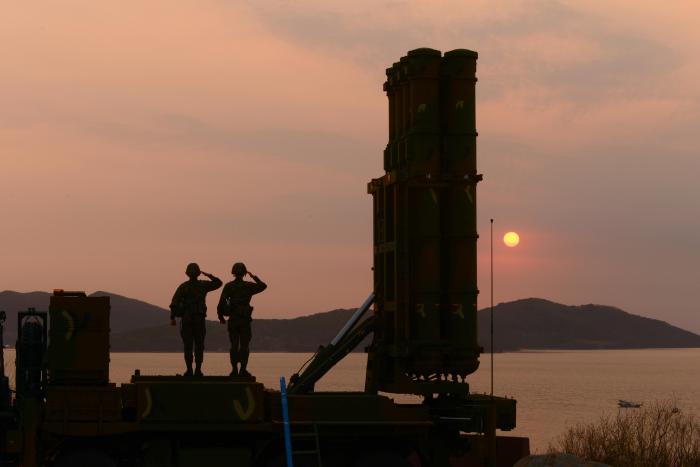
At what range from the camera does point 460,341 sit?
83.2 feet

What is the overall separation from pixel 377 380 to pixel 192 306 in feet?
11.6

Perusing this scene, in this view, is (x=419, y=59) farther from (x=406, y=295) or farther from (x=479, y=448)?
(x=479, y=448)

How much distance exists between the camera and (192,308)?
82.1 feet

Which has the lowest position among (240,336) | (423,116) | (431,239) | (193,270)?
(240,336)

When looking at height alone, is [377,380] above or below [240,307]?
below

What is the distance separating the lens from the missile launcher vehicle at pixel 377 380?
23.0 m

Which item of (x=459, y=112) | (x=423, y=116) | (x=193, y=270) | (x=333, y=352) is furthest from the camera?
(x=333, y=352)

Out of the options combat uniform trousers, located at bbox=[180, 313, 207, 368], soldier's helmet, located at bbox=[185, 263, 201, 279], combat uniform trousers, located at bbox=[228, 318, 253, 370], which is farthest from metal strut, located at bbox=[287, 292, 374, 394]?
soldier's helmet, located at bbox=[185, 263, 201, 279]

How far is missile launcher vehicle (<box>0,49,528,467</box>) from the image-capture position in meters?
23.0

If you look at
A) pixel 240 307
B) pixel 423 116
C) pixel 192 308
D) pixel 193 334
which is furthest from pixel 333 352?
pixel 423 116

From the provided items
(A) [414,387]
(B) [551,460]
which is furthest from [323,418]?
(B) [551,460]

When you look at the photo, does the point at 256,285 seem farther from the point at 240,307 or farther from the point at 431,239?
the point at 431,239

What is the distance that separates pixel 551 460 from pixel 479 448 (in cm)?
125

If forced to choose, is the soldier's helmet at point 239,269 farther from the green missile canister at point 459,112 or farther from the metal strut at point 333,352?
the green missile canister at point 459,112
